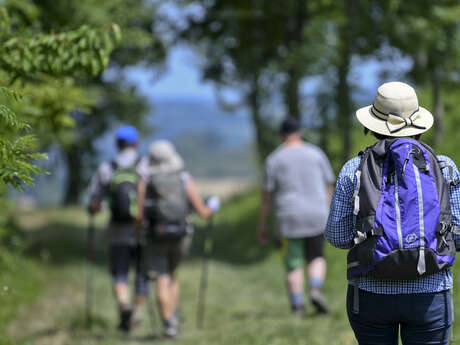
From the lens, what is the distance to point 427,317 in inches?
140

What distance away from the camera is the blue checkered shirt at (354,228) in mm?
3549

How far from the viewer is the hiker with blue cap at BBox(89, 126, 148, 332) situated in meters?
7.94

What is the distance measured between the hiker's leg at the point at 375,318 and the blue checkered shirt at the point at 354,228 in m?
0.05

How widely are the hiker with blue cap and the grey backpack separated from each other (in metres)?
0.40

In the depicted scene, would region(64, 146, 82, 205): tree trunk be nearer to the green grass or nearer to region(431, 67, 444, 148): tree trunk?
the green grass

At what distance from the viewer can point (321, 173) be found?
7875 millimetres

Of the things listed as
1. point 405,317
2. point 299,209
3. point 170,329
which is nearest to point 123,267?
point 170,329

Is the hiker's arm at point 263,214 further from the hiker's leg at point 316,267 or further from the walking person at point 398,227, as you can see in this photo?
the walking person at point 398,227

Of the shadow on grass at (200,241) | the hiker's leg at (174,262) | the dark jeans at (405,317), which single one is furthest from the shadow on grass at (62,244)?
the dark jeans at (405,317)

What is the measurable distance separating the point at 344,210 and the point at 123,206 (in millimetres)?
4532

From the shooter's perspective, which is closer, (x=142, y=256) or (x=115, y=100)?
(x=142, y=256)

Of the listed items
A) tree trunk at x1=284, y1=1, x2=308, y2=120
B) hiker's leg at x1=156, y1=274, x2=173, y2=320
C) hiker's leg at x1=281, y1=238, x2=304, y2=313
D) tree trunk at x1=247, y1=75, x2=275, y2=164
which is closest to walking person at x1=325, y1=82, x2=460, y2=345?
hiker's leg at x1=281, y1=238, x2=304, y2=313

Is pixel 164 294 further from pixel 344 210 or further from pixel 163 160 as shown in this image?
pixel 344 210

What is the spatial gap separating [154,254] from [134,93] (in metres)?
19.0
